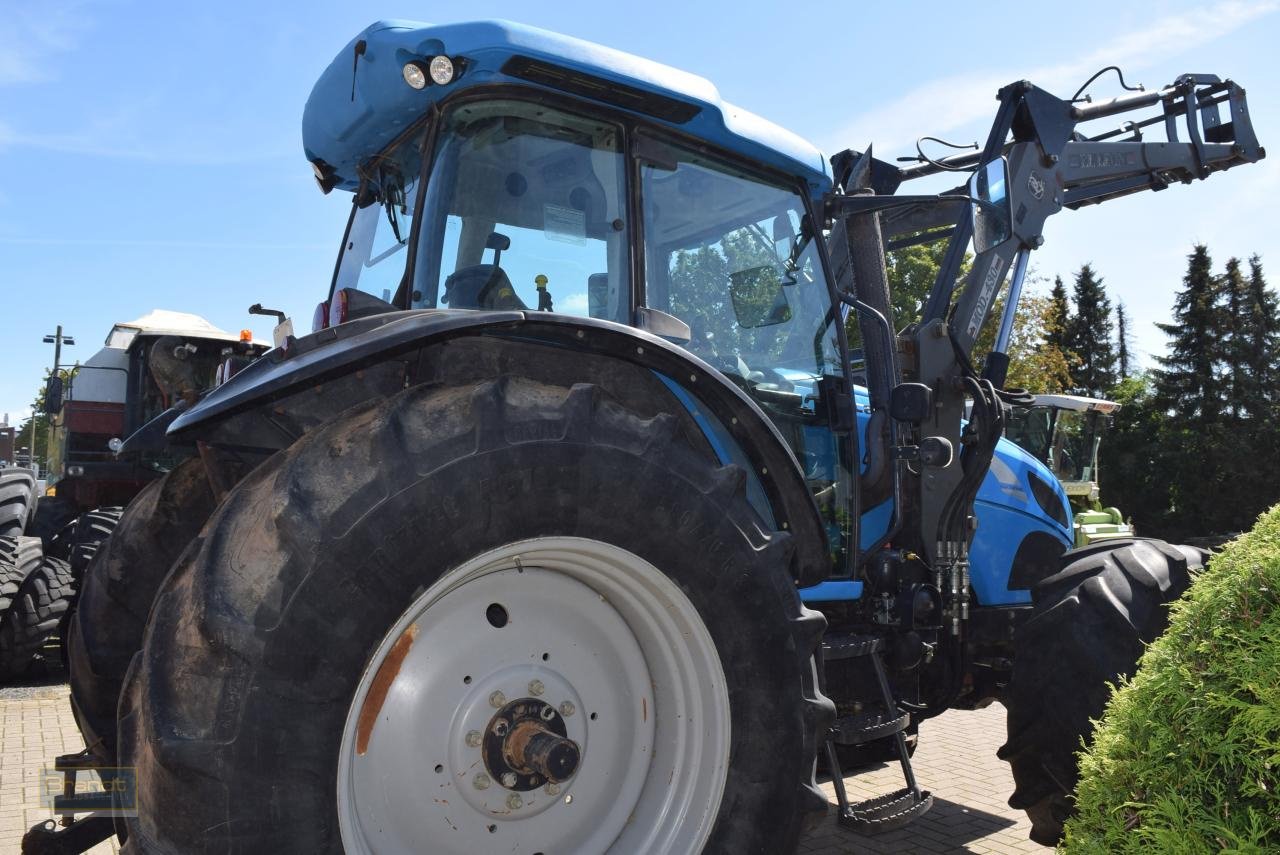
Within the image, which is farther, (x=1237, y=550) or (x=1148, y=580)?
(x=1148, y=580)

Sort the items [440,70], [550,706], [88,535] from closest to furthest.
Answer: [550,706] → [440,70] → [88,535]

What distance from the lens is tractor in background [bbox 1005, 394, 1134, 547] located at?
16.5 meters

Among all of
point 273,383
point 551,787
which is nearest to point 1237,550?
point 551,787

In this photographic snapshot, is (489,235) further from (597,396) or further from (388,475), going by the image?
(388,475)

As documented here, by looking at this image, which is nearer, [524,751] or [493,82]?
[524,751]

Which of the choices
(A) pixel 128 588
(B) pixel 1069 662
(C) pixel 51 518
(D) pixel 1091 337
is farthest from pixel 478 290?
(D) pixel 1091 337

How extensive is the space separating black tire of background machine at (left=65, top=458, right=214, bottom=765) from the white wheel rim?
1.47m

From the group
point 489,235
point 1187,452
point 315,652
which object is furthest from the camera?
point 1187,452

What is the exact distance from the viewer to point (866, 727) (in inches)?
130

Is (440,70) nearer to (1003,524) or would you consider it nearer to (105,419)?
(1003,524)

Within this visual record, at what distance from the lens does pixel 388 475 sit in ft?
6.78

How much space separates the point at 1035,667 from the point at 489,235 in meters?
2.59

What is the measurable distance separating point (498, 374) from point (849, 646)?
1.63 m

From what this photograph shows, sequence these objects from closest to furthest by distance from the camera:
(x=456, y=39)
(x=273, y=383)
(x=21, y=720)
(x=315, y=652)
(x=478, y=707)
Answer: (x=315, y=652), (x=273, y=383), (x=478, y=707), (x=456, y=39), (x=21, y=720)
